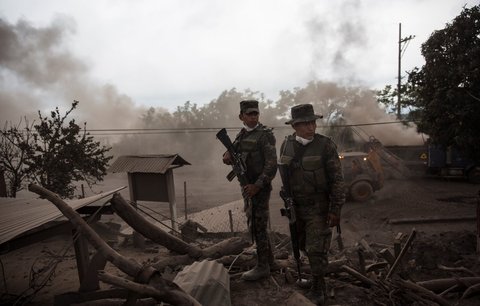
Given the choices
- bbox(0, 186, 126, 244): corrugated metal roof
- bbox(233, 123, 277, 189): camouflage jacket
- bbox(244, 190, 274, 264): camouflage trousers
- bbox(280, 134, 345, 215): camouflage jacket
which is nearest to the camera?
bbox(0, 186, 126, 244): corrugated metal roof

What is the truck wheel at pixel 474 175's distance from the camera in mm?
15797

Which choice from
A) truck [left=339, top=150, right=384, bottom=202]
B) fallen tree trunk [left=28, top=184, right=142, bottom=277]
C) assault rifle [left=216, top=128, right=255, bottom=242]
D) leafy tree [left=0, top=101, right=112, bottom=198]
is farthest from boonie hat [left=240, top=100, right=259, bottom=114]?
truck [left=339, top=150, right=384, bottom=202]

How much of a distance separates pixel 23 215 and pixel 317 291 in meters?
3.52

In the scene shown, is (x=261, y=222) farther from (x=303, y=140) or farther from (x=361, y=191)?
(x=361, y=191)

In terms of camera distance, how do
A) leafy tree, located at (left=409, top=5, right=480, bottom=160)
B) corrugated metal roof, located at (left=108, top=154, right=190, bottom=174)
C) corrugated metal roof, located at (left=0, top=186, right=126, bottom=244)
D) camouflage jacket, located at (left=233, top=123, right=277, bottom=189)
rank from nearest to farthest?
corrugated metal roof, located at (left=0, top=186, right=126, bottom=244), camouflage jacket, located at (left=233, top=123, right=277, bottom=189), corrugated metal roof, located at (left=108, top=154, right=190, bottom=174), leafy tree, located at (left=409, top=5, right=480, bottom=160)

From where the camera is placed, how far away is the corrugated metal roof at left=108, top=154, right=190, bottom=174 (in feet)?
24.9

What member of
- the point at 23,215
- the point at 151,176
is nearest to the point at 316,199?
the point at 23,215

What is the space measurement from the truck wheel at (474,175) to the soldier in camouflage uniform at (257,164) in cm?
1642

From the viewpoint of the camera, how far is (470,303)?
3.95 metres

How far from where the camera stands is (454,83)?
9.98m

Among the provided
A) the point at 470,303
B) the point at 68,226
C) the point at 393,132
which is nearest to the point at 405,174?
the point at 393,132

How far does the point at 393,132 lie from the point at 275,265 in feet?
68.0

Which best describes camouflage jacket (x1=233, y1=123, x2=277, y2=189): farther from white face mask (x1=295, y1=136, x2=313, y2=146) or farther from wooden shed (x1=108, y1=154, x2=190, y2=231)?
wooden shed (x1=108, y1=154, x2=190, y2=231)

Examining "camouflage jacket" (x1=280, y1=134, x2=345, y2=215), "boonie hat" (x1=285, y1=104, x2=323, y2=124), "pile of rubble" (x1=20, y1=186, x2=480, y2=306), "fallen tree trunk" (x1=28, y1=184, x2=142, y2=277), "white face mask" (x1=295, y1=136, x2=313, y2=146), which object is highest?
"boonie hat" (x1=285, y1=104, x2=323, y2=124)
